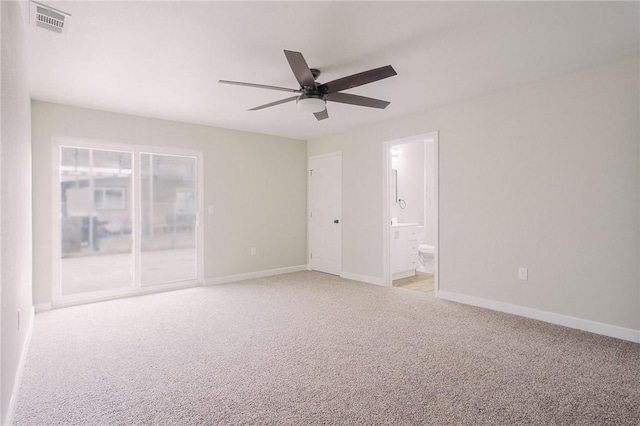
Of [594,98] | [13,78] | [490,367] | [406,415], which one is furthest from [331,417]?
[594,98]

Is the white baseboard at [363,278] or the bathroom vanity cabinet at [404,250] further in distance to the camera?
the bathroom vanity cabinet at [404,250]

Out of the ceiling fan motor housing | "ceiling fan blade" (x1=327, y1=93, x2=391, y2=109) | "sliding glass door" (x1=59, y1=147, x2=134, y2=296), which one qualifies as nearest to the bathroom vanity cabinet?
"ceiling fan blade" (x1=327, y1=93, x2=391, y2=109)

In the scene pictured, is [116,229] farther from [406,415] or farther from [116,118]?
Answer: [406,415]

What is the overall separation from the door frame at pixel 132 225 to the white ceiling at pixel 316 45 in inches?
24.3

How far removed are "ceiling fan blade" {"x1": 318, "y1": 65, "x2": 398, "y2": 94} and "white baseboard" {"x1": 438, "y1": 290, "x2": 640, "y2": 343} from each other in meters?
2.78

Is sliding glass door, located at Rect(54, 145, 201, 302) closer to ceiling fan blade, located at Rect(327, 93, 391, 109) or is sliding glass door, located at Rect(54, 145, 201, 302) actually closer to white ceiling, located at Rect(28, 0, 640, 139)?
white ceiling, located at Rect(28, 0, 640, 139)

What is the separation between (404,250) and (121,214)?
4.48 metres

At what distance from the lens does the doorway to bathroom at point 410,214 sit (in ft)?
16.3

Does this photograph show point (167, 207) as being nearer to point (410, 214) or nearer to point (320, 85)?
point (320, 85)

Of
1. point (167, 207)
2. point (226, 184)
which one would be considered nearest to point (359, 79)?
point (226, 184)

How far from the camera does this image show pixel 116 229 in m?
5.47

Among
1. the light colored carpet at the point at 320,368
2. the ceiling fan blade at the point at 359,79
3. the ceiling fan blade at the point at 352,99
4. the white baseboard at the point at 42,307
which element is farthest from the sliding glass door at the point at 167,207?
the ceiling fan blade at the point at 359,79

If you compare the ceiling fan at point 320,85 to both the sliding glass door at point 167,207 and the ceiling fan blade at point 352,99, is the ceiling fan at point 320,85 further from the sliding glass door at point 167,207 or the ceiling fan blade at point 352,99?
the sliding glass door at point 167,207

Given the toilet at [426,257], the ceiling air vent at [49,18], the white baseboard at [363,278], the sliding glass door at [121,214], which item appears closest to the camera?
the ceiling air vent at [49,18]
